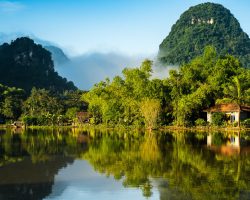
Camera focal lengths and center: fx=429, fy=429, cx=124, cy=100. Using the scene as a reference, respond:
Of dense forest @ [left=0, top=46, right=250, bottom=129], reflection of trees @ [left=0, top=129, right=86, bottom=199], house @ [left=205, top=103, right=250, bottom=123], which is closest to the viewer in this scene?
reflection of trees @ [left=0, top=129, right=86, bottom=199]

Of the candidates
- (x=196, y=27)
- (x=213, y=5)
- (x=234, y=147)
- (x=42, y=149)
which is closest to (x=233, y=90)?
(x=234, y=147)

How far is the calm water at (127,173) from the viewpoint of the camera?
14.0 metres

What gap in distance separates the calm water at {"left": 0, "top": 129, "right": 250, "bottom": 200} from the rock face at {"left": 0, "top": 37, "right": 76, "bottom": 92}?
107 metres

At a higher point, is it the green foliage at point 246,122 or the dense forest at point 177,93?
the dense forest at point 177,93

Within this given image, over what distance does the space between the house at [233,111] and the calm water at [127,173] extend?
2262cm

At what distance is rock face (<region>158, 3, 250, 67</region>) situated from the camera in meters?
140

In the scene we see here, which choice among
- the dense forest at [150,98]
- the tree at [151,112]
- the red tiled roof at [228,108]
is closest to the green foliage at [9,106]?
the dense forest at [150,98]

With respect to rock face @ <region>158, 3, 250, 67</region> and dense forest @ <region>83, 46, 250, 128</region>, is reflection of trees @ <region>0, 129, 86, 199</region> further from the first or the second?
rock face @ <region>158, 3, 250, 67</region>

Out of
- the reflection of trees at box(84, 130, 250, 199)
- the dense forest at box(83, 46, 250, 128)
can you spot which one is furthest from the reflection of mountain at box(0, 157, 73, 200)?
the dense forest at box(83, 46, 250, 128)

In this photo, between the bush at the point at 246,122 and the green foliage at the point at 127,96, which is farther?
the green foliage at the point at 127,96

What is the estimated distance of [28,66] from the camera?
140 metres

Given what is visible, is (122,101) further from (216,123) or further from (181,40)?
(181,40)

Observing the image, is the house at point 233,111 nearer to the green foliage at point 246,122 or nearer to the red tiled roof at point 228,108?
the red tiled roof at point 228,108

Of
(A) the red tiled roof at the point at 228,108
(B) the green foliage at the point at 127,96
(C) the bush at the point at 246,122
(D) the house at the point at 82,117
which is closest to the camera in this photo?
(C) the bush at the point at 246,122
